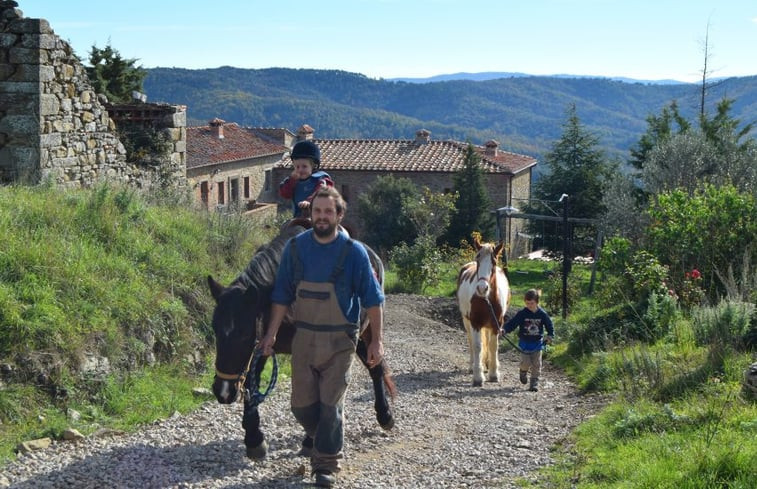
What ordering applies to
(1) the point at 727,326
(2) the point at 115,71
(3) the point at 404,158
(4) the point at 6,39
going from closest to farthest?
(1) the point at 727,326
(4) the point at 6,39
(2) the point at 115,71
(3) the point at 404,158

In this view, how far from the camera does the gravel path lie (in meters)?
5.62

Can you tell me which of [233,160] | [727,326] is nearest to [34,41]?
[727,326]

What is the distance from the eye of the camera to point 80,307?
7652 mm

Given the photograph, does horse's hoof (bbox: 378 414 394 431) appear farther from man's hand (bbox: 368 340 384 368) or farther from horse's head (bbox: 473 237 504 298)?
horse's head (bbox: 473 237 504 298)

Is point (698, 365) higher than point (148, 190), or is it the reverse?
point (148, 190)

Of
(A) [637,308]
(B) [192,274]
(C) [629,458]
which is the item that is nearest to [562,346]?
(A) [637,308]

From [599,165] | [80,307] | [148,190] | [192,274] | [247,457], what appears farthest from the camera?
[599,165]

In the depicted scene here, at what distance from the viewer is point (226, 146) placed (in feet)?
145

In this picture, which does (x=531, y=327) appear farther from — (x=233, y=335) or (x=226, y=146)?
(x=226, y=146)

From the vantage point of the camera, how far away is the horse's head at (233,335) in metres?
5.69

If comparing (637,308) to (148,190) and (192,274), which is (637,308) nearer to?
(192,274)

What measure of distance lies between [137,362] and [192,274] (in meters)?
→ 1.93

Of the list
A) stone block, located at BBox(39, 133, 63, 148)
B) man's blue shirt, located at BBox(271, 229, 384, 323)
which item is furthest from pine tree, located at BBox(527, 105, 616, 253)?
man's blue shirt, located at BBox(271, 229, 384, 323)

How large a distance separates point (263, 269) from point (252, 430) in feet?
3.96
